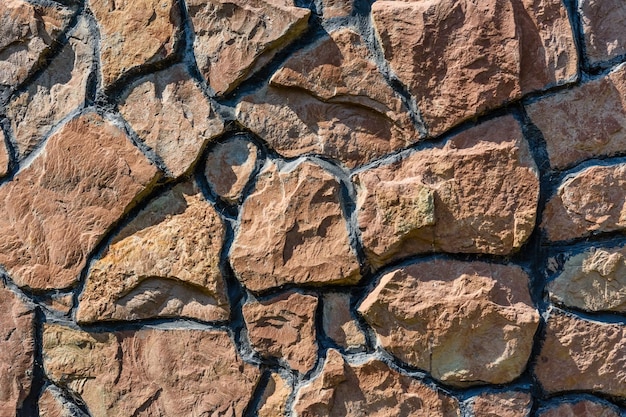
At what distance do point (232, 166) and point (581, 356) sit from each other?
74cm

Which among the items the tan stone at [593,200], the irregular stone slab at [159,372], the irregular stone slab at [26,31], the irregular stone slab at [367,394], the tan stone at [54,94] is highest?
the irregular stone slab at [26,31]

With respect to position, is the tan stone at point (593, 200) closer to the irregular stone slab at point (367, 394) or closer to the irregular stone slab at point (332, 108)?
the irregular stone slab at point (332, 108)

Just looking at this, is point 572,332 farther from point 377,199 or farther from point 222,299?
point 222,299

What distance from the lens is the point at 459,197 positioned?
105cm

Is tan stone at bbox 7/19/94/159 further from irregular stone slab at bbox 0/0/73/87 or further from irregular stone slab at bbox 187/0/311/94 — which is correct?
irregular stone slab at bbox 187/0/311/94

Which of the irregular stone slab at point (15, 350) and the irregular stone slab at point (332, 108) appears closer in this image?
the irregular stone slab at point (332, 108)

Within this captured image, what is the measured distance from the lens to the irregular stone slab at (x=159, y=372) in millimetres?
1140

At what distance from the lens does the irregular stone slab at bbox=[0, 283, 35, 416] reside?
1.18 m

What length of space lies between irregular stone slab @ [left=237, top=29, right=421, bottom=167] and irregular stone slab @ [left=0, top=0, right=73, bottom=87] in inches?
16.4

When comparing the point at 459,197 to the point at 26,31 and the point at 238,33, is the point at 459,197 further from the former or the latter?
the point at 26,31

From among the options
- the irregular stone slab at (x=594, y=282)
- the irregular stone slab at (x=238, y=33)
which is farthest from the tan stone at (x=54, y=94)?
the irregular stone slab at (x=594, y=282)

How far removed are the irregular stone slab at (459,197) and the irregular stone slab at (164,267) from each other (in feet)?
1.00

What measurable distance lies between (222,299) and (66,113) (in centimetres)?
49

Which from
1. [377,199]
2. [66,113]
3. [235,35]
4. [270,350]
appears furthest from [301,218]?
[66,113]
